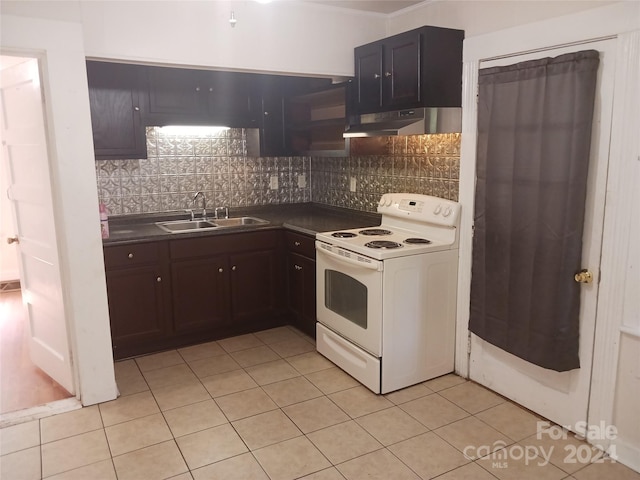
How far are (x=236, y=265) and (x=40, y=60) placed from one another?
1853 millimetres

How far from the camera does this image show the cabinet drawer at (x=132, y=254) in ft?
10.8

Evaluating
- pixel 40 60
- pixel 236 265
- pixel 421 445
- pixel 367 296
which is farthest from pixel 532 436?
pixel 40 60

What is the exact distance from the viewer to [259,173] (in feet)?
14.8

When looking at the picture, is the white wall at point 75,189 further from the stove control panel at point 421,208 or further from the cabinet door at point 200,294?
the stove control panel at point 421,208

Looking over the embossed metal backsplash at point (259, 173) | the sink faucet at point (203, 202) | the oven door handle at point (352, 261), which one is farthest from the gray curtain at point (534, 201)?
the sink faucet at point (203, 202)

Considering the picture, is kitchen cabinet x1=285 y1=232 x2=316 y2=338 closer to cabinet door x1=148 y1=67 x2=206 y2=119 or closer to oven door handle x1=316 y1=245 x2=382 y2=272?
oven door handle x1=316 y1=245 x2=382 y2=272

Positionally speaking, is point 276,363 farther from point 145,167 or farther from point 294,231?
point 145,167

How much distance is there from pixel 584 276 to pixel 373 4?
7.23ft

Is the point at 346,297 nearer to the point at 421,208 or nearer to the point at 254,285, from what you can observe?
the point at 421,208

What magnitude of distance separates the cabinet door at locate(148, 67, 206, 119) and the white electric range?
4.74 feet

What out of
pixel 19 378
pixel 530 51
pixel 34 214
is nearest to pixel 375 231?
pixel 530 51

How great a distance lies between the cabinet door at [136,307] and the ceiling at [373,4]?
217 cm

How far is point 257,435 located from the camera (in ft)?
8.42

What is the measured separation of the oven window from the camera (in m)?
3.04
